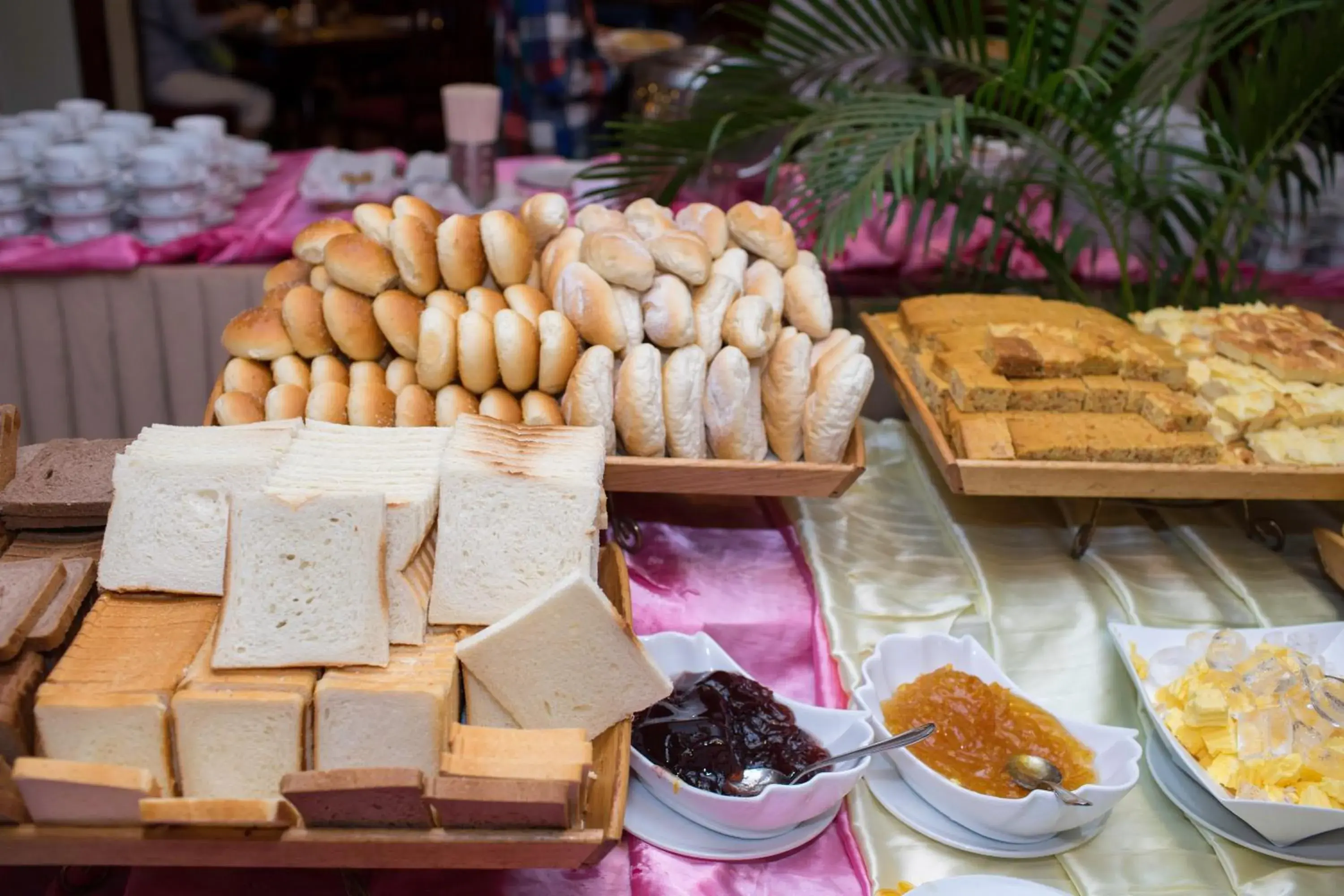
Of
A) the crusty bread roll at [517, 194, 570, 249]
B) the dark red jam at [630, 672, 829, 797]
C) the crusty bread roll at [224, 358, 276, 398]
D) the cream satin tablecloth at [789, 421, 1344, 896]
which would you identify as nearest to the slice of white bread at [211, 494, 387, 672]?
the dark red jam at [630, 672, 829, 797]

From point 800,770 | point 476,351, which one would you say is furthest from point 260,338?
point 800,770

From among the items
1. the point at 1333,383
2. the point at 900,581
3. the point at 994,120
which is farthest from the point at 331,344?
the point at 1333,383

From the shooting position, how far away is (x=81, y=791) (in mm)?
1159

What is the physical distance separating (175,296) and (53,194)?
0.43 metres

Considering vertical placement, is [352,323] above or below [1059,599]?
above

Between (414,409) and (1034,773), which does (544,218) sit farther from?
(1034,773)

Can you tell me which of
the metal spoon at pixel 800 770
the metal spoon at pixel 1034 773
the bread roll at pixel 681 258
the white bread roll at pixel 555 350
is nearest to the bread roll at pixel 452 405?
the white bread roll at pixel 555 350

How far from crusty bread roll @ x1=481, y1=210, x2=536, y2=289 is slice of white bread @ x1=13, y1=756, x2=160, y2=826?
1168 mm

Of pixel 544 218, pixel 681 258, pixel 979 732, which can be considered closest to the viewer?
pixel 979 732

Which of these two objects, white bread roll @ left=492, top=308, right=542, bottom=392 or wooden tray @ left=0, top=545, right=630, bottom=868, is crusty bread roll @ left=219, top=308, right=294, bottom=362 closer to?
white bread roll @ left=492, top=308, right=542, bottom=392

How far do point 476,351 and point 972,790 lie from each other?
109cm

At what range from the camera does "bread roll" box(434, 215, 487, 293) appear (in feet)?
6.66

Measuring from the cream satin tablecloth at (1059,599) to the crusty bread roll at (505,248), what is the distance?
748 millimetres

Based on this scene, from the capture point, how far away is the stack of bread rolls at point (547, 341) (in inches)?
74.2
